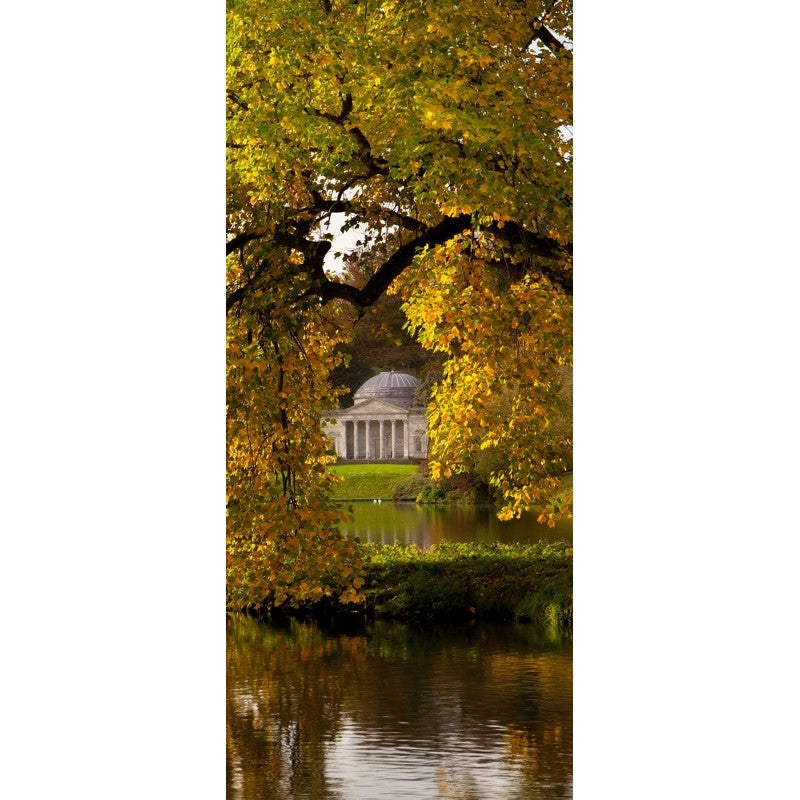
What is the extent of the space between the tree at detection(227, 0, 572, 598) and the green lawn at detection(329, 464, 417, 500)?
0.50 feet

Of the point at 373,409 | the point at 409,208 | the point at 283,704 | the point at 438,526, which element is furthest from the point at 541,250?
the point at 283,704

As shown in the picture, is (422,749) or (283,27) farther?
(283,27)

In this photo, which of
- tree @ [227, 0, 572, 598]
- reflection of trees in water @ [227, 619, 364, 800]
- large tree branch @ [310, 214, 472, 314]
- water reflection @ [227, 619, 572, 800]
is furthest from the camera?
large tree branch @ [310, 214, 472, 314]

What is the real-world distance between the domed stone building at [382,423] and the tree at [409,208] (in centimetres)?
9

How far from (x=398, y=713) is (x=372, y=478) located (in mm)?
1081

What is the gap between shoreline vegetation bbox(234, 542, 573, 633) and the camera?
571 centimetres

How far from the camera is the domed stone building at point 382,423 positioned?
5.76 meters

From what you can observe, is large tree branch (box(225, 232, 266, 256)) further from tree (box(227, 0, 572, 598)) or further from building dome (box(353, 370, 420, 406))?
building dome (box(353, 370, 420, 406))

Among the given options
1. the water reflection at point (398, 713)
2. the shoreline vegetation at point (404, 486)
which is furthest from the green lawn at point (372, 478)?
the water reflection at point (398, 713)

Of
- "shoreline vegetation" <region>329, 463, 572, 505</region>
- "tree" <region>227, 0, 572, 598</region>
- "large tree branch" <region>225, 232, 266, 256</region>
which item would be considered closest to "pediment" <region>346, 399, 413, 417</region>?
"tree" <region>227, 0, 572, 598</region>
